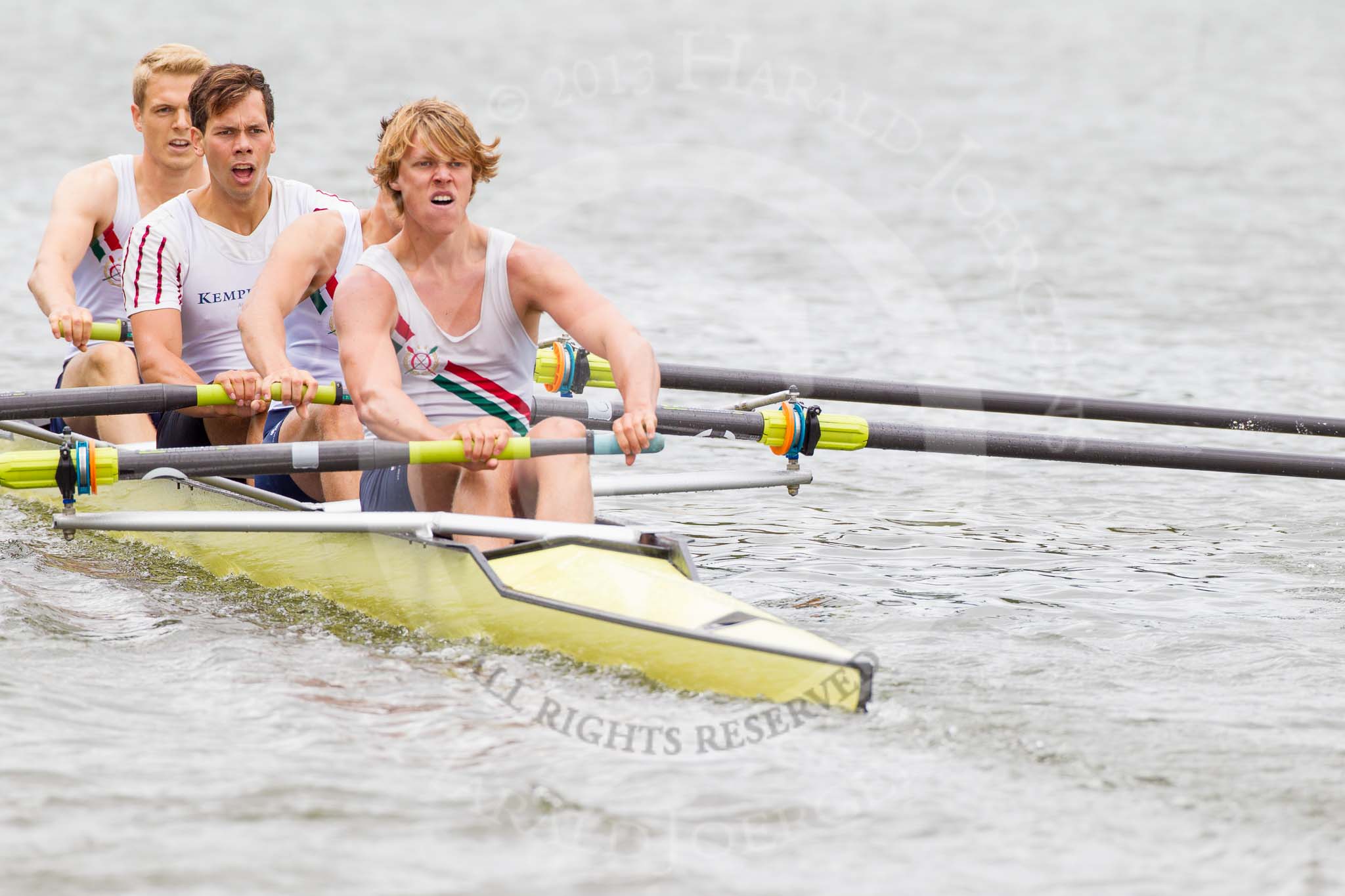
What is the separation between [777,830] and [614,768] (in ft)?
1.78

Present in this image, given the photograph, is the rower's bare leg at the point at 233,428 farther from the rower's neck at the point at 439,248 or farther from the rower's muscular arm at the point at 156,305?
the rower's neck at the point at 439,248

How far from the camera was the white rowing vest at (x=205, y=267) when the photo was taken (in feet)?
20.9

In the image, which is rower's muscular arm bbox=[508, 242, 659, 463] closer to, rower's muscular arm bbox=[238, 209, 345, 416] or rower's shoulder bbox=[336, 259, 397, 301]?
rower's shoulder bbox=[336, 259, 397, 301]

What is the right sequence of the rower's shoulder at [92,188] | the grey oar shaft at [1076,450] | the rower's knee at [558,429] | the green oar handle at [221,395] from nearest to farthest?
the rower's knee at [558,429] < the green oar handle at [221,395] < the grey oar shaft at [1076,450] < the rower's shoulder at [92,188]

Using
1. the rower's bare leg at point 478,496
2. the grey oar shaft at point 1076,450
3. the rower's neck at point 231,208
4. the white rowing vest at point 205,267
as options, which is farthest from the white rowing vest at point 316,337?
the grey oar shaft at point 1076,450

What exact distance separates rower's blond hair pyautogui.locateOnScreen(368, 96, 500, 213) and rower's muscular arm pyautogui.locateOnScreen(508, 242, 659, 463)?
0.34m

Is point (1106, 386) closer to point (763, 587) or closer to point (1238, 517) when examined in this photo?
point (1238, 517)

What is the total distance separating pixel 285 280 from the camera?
6.03 m

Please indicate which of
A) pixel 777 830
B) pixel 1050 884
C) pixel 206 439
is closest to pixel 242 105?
pixel 206 439

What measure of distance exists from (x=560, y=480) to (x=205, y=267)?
2038 mm

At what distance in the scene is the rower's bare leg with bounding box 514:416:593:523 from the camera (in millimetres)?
5312

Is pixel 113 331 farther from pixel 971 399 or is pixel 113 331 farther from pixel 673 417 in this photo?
pixel 971 399

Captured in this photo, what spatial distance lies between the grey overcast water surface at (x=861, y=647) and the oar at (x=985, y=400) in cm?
58

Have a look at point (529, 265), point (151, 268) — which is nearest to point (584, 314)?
point (529, 265)
